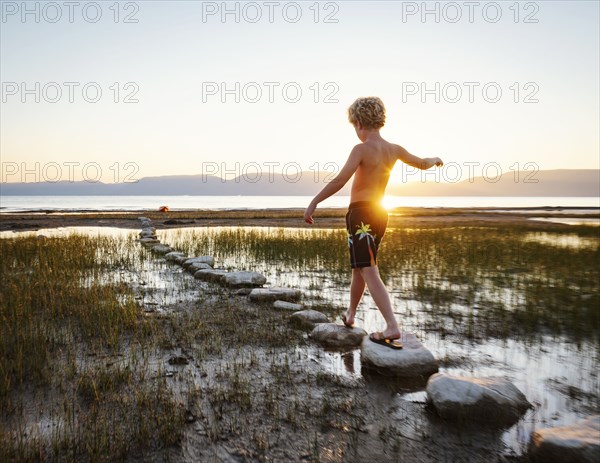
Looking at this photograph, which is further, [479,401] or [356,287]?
[356,287]

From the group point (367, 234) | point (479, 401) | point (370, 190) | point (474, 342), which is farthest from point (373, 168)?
point (474, 342)

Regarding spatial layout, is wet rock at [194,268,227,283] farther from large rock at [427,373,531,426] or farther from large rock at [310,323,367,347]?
large rock at [427,373,531,426]

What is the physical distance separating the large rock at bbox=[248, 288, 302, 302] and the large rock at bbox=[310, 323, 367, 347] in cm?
192

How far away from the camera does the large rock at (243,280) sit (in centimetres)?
771

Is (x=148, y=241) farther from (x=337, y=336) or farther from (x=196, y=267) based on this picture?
(x=337, y=336)

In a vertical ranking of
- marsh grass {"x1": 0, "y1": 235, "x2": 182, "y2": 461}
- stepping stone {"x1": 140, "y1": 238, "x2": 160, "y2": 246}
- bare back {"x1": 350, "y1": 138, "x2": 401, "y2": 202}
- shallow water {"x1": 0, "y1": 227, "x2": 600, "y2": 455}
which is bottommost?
shallow water {"x1": 0, "y1": 227, "x2": 600, "y2": 455}

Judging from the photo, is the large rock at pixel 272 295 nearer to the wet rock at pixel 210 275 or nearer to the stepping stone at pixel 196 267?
the wet rock at pixel 210 275

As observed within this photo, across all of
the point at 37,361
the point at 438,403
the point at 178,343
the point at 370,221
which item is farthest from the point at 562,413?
the point at 37,361

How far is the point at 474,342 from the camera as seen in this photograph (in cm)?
462

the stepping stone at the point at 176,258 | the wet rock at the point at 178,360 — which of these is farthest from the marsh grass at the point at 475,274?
the wet rock at the point at 178,360

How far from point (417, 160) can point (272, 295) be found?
3.47 metres

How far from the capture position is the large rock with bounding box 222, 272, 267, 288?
771cm

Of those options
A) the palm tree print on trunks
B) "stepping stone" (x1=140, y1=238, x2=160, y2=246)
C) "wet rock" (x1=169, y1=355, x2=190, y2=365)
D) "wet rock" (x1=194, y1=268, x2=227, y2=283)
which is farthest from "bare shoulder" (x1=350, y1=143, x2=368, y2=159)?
"stepping stone" (x1=140, y1=238, x2=160, y2=246)

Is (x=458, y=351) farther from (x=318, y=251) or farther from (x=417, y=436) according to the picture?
(x=318, y=251)
